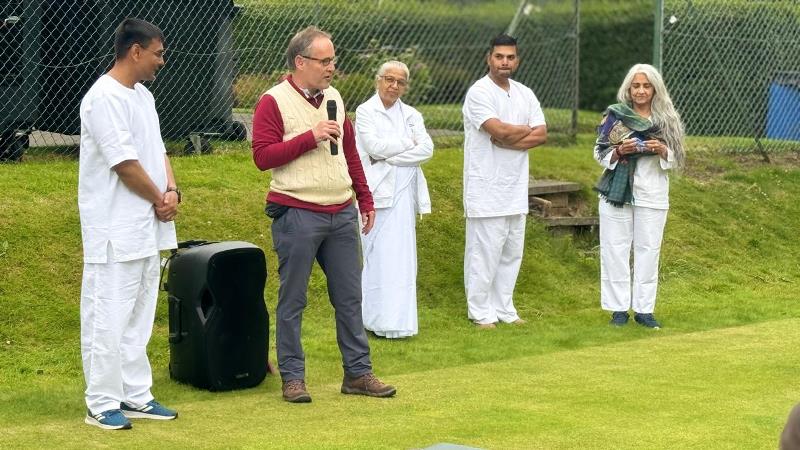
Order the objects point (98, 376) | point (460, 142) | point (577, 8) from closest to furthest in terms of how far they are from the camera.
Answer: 1. point (98, 376)
2. point (460, 142)
3. point (577, 8)

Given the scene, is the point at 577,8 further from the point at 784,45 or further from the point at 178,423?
the point at 178,423

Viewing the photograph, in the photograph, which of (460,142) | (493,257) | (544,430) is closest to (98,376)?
(544,430)

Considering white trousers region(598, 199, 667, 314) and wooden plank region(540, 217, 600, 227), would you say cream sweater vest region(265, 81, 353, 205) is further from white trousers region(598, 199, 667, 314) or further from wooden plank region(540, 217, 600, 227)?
wooden plank region(540, 217, 600, 227)

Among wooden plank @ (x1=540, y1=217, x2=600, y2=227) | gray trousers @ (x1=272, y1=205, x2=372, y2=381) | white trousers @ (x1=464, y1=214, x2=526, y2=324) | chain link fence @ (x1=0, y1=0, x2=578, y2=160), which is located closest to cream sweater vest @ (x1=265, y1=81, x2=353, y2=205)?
gray trousers @ (x1=272, y1=205, x2=372, y2=381)

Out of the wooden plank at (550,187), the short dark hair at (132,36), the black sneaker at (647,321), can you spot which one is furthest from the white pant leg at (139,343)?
the wooden plank at (550,187)

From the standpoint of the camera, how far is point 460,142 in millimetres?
14031

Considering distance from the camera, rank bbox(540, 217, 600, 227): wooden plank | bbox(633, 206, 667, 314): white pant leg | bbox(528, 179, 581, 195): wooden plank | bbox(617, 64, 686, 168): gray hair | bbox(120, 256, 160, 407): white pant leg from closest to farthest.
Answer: bbox(120, 256, 160, 407): white pant leg → bbox(617, 64, 686, 168): gray hair → bbox(633, 206, 667, 314): white pant leg → bbox(540, 217, 600, 227): wooden plank → bbox(528, 179, 581, 195): wooden plank

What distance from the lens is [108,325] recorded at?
22.6ft

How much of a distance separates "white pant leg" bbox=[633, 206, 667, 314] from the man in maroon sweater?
118 inches


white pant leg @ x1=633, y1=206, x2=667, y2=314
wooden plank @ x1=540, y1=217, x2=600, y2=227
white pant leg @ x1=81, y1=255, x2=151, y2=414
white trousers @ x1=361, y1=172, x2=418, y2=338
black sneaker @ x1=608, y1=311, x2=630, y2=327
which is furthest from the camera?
wooden plank @ x1=540, y1=217, x2=600, y2=227

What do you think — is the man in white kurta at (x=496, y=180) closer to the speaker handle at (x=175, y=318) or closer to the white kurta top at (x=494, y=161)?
the white kurta top at (x=494, y=161)

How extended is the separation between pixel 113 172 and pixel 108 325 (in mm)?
774

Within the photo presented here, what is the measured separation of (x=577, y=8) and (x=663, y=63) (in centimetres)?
118

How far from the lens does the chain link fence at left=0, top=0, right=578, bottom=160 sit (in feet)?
36.3
